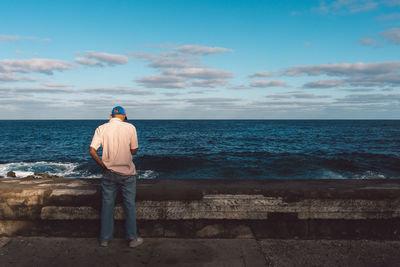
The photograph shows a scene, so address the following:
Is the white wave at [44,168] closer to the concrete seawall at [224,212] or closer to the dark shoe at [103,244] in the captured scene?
the concrete seawall at [224,212]

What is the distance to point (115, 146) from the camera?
3.08 meters

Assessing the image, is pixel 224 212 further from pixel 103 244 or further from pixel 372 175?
pixel 372 175

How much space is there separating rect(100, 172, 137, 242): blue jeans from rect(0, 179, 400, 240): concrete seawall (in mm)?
155

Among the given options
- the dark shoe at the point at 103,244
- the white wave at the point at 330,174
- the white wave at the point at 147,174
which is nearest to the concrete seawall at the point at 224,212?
the dark shoe at the point at 103,244

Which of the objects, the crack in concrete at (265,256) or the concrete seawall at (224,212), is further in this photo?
the concrete seawall at (224,212)

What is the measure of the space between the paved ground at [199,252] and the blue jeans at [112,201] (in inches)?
7.2

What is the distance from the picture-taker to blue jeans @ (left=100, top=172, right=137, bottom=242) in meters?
3.01

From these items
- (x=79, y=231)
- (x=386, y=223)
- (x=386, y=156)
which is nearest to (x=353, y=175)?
(x=386, y=156)

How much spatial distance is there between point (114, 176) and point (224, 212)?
1.35 meters

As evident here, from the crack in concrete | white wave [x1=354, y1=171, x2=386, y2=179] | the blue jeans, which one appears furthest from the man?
white wave [x1=354, y1=171, x2=386, y2=179]

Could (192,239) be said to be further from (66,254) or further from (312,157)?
(312,157)

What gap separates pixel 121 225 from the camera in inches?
127

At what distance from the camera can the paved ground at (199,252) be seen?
8.62 feet

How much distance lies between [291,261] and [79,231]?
245 cm
